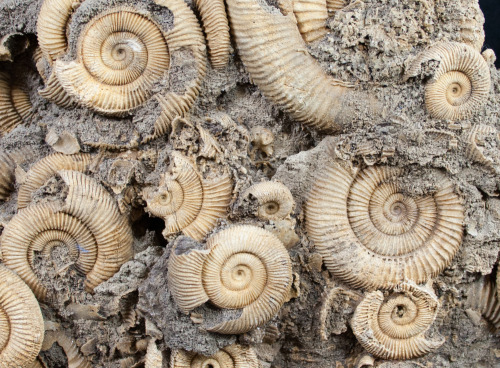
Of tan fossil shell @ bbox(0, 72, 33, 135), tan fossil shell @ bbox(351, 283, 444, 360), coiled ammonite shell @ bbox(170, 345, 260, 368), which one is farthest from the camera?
tan fossil shell @ bbox(0, 72, 33, 135)

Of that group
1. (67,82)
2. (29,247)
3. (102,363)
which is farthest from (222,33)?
(102,363)

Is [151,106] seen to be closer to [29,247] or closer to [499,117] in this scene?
[29,247]

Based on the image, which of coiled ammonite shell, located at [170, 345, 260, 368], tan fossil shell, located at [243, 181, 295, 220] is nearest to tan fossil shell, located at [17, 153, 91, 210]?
tan fossil shell, located at [243, 181, 295, 220]

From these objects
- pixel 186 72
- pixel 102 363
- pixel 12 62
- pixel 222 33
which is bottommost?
pixel 102 363

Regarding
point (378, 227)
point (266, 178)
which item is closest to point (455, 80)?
point (378, 227)

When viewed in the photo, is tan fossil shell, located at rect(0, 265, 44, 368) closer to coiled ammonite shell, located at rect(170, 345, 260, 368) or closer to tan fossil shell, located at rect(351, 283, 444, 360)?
coiled ammonite shell, located at rect(170, 345, 260, 368)

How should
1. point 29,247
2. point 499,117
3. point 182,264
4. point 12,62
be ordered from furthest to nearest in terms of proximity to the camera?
point 12,62, point 499,117, point 29,247, point 182,264

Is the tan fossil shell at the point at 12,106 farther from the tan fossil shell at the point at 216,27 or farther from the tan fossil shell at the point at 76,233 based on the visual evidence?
the tan fossil shell at the point at 216,27
